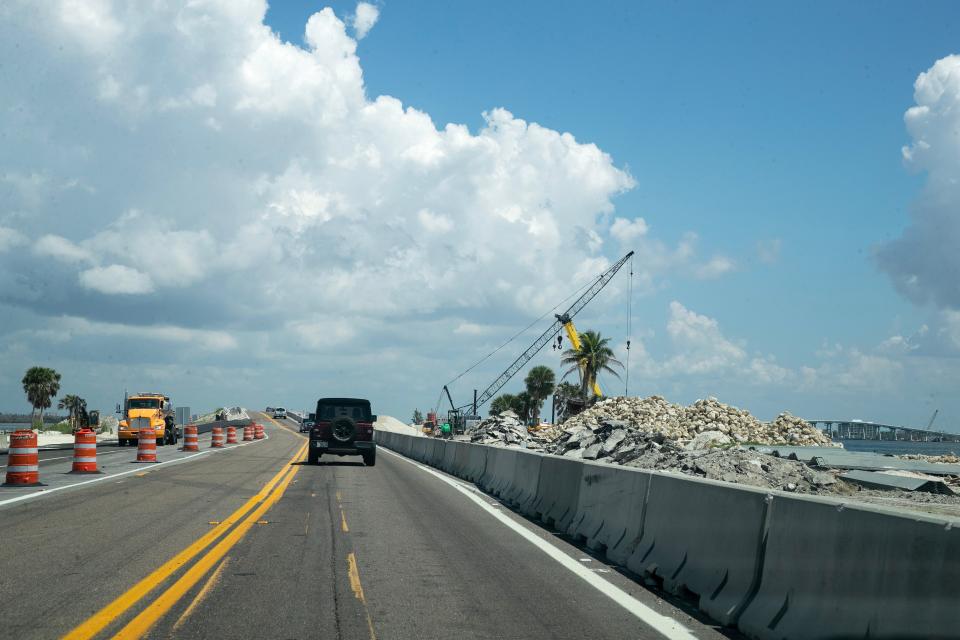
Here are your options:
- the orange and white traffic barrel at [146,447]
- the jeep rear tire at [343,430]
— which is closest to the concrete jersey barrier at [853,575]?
the jeep rear tire at [343,430]

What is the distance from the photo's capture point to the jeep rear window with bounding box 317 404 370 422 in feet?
102

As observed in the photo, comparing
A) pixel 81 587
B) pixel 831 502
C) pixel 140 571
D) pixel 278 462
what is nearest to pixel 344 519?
pixel 140 571

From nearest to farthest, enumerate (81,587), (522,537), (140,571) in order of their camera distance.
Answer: (81,587) < (140,571) < (522,537)

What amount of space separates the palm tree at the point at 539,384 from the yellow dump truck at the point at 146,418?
73.9 metres

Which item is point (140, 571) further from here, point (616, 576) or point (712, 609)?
point (712, 609)

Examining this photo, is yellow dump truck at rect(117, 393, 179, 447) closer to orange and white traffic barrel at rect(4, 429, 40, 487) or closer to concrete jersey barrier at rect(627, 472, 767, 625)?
orange and white traffic barrel at rect(4, 429, 40, 487)

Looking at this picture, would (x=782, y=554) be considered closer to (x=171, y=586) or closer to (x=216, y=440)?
(x=171, y=586)

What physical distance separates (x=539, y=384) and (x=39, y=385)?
58.9m

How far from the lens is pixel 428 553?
36.4ft

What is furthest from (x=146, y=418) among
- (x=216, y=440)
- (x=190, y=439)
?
(x=190, y=439)

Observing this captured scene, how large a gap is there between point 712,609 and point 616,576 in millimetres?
2101

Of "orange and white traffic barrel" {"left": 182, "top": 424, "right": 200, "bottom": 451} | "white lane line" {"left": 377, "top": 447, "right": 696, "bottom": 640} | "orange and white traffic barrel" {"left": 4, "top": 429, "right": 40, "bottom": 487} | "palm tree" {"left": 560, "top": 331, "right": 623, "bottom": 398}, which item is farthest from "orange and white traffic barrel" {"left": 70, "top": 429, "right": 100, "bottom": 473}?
"palm tree" {"left": 560, "top": 331, "right": 623, "bottom": 398}

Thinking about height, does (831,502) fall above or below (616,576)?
above

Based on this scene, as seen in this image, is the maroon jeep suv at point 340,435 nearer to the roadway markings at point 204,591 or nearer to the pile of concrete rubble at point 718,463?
the pile of concrete rubble at point 718,463
